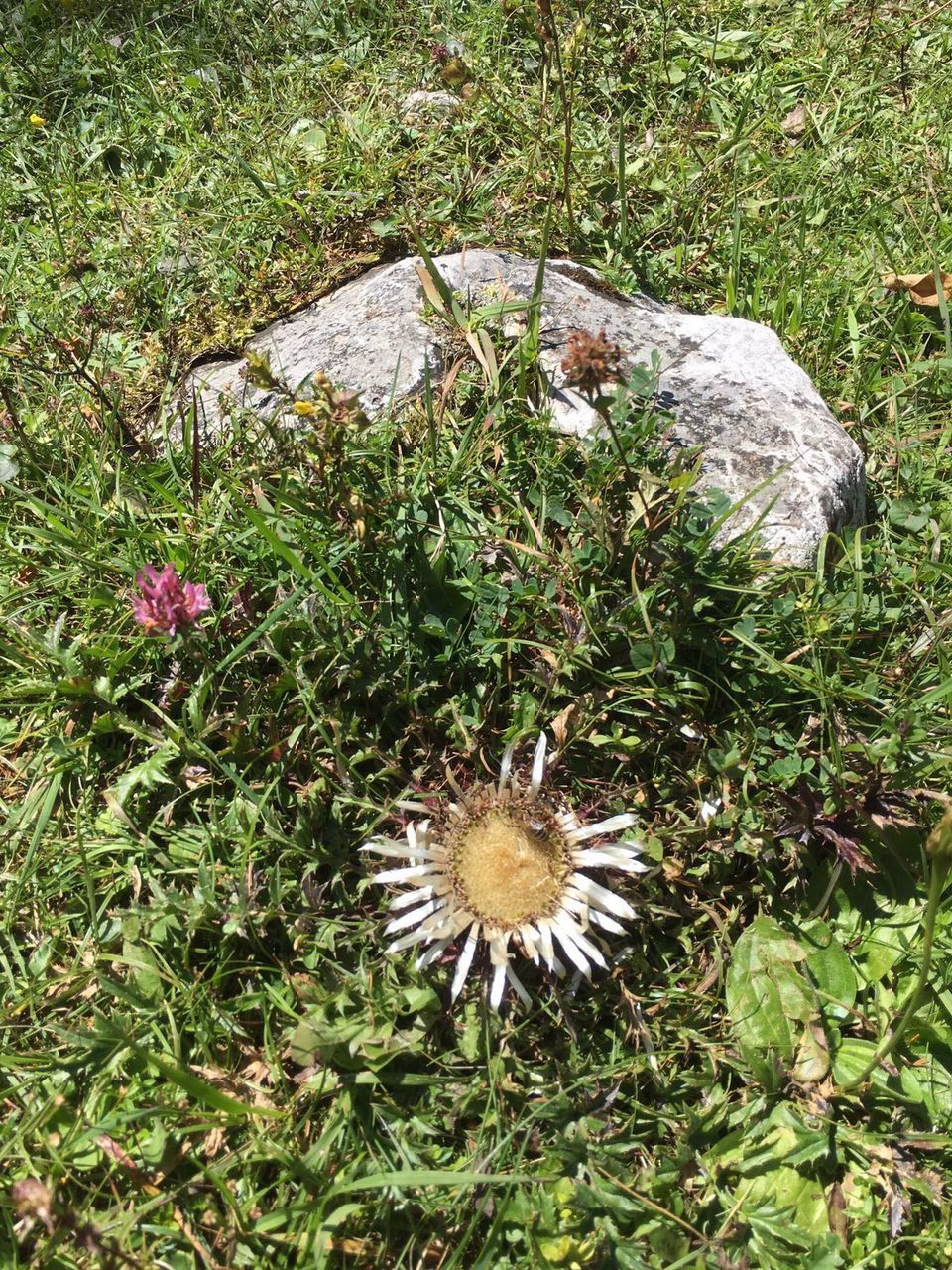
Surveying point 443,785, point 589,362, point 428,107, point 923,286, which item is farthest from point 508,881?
point 428,107

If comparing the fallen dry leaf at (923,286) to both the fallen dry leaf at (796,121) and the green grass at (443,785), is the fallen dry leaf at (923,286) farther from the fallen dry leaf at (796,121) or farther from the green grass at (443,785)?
the fallen dry leaf at (796,121)

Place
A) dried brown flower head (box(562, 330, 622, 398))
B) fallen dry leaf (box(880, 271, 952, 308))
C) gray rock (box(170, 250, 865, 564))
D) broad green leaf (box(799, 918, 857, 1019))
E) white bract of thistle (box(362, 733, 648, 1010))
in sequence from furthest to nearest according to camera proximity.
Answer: fallen dry leaf (box(880, 271, 952, 308)), gray rock (box(170, 250, 865, 564)), broad green leaf (box(799, 918, 857, 1019)), white bract of thistle (box(362, 733, 648, 1010)), dried brown flower head (box(562, 330, 622, 398))

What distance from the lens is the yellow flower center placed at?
229 centimetres

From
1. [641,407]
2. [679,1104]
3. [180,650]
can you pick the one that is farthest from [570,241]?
[679,1104]

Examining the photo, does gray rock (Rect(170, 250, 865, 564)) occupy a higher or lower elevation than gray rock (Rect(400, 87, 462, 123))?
lower

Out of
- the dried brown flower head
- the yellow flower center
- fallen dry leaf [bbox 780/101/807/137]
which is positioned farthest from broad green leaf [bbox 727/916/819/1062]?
fallen dry leaf [bbox 780/101/807/137]

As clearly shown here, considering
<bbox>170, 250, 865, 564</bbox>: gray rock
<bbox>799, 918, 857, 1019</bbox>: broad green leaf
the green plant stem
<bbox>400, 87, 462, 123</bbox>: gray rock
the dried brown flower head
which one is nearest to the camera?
the green plant stem

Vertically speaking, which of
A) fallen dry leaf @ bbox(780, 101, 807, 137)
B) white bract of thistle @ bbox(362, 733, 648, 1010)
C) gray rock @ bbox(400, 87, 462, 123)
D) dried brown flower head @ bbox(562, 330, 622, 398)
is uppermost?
gray rock @ bbox(400, 87, 462, 123)

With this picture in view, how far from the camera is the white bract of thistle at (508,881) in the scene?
7.35 feet

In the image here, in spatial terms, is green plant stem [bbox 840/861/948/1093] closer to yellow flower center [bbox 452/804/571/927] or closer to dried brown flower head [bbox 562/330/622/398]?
yellow flower center [bbox 452/804/571/927]

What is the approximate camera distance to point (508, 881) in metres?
2.31

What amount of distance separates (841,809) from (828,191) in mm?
2415

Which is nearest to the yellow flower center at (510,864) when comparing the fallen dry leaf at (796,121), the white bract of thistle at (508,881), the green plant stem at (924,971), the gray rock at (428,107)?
the white bract of thistle at (508,881)

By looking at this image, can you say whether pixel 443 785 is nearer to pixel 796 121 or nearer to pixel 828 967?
pixel 828 967
